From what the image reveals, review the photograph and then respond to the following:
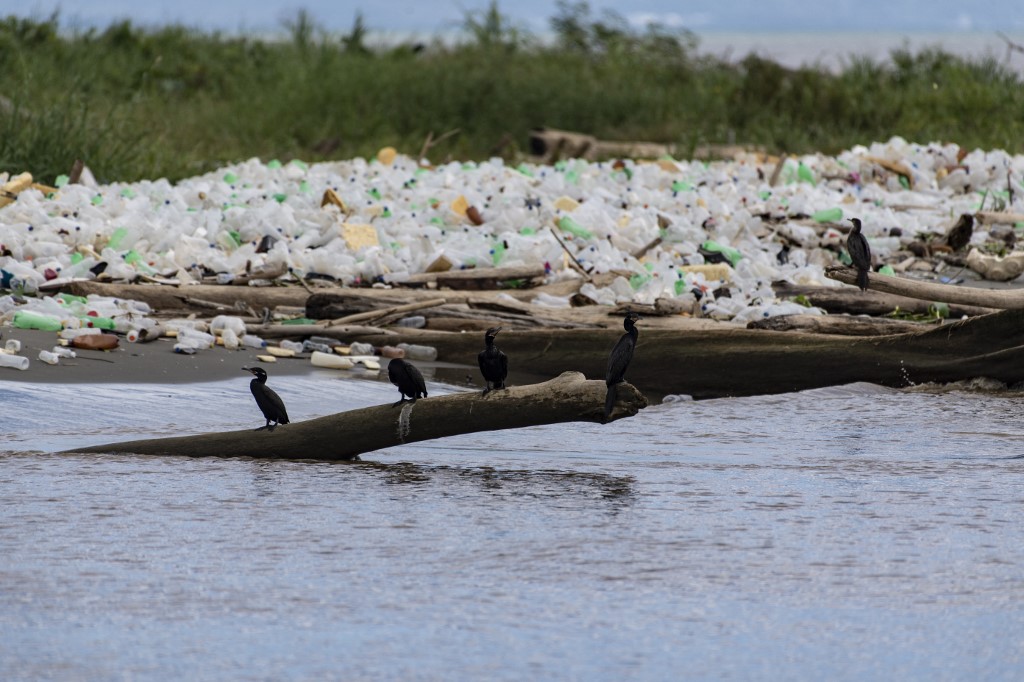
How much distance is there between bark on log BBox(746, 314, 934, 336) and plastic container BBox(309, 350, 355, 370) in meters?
2.12

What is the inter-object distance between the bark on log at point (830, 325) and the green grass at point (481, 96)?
8.41 m

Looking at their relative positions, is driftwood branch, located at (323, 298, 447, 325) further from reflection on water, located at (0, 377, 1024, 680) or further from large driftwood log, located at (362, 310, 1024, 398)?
reflection on water, located at (0, 377, 1024, 680)

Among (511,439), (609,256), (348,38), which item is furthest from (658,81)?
(511,439)

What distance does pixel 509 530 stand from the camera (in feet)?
16.7

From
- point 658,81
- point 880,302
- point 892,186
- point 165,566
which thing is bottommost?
point 165,566

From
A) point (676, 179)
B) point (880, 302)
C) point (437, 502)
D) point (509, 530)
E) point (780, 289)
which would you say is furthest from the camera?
point (676, 179)

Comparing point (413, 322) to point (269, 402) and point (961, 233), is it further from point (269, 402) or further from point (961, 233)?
point (961, 233)

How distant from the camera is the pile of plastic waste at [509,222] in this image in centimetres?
978

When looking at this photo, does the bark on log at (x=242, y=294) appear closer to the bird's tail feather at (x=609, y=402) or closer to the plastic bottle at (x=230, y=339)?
the plastic bottle at (x=230, y=339)

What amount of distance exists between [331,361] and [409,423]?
98.6 inches

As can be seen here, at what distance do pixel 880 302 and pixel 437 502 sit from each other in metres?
4.39

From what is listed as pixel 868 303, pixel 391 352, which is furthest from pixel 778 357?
pixel 391 352

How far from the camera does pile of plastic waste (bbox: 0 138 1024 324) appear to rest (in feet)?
32.1

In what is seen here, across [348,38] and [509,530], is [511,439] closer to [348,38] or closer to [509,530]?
[509,530]
